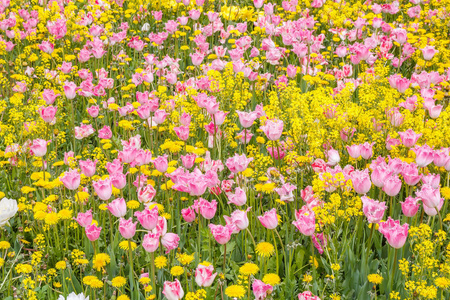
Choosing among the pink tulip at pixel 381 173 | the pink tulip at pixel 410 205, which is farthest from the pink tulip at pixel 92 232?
the pink tulip at pixel 410 205

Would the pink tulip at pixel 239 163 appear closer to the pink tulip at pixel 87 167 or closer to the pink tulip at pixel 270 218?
the pink tulip at pixel 270 218

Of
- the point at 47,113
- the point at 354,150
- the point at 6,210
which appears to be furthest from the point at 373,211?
the point at 47,113

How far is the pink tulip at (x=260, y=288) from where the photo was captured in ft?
7.59

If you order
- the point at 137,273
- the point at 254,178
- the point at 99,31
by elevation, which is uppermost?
the point at 99,31

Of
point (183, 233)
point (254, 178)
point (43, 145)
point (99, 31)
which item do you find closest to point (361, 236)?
point (254, 178)

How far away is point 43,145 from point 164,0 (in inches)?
154

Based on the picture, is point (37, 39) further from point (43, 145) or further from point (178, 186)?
point (178, 186)

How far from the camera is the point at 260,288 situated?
232 cm

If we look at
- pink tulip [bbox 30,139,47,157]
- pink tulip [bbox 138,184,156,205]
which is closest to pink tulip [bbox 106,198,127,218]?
pink tulip [bbox 138,184,156,205]

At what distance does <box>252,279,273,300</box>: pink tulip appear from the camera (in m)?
2.31

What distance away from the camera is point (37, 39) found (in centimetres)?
649

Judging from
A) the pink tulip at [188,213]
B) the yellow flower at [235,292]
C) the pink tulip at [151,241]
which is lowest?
the pink tulip at [188,213]

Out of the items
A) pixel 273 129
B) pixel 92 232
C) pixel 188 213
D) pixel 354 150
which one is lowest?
pixel 188 213

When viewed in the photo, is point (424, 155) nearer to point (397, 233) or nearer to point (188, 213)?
point (397, 233)
